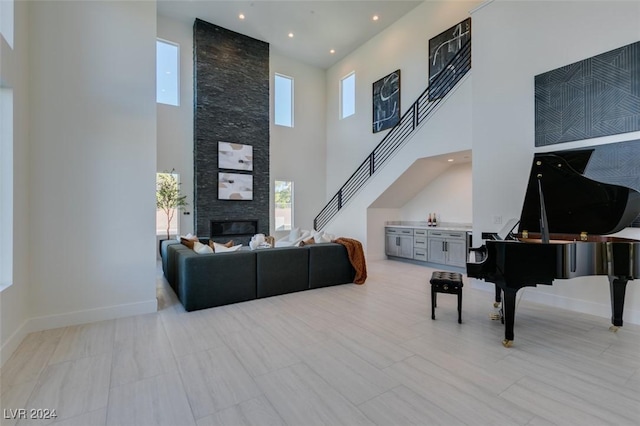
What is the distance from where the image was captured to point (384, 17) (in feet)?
26.3

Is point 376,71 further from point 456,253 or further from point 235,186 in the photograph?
point 456,253

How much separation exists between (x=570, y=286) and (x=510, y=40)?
3.71m

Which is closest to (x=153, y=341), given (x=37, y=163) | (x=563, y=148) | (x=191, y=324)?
(x=191, y=324)

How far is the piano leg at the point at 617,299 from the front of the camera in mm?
3074

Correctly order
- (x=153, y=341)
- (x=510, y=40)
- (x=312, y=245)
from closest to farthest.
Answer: (x=153, y=341), (x=510, y=40), (x=312, y=245)

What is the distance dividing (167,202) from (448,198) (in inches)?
281

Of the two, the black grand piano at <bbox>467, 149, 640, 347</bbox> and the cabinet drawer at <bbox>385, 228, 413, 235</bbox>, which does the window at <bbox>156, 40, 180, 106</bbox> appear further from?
the black grand piano at <bbox>467, 149, 640, 347</bbox>

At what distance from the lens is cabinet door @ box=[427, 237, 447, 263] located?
641 centimetres

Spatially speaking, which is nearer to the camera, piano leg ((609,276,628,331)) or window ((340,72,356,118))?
piano leg ((609,276,628,331))

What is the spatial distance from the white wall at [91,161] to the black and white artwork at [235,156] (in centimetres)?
488

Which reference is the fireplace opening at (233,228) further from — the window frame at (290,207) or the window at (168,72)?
the window at (168,72)

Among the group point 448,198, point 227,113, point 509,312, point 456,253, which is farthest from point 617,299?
point 227,113

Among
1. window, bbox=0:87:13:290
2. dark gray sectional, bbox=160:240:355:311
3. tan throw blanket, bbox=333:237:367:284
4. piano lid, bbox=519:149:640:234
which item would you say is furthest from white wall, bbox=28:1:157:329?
piano lid, bbox=519:149:640:234

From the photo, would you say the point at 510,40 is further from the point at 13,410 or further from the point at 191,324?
the point at 13,410
